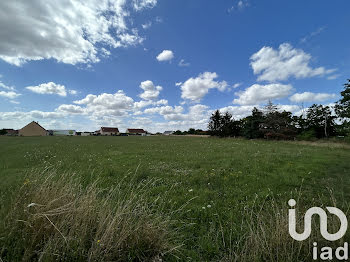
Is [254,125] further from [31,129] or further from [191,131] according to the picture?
[31,129]

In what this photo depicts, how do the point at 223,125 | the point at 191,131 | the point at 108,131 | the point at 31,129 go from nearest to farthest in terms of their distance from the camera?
the point at 223,125 → the point at 31,129 → the point at 191,131 → the point at 108,131

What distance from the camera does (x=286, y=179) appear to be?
5.84 metres

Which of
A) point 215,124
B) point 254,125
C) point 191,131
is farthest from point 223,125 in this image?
point 191,131

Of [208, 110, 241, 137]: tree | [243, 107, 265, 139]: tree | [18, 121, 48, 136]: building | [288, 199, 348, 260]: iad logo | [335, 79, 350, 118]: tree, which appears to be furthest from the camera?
[18, 121, 48, 136]: building

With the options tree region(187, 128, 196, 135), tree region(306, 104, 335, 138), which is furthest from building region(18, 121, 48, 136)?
tree region(306, 104, 335, 138)

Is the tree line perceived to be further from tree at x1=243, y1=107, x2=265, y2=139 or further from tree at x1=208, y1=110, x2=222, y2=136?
tree at x1=208, y1=110, x2=222, y2=136

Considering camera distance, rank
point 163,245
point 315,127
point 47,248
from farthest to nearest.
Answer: point 315,127, point 163,245, point 47,248

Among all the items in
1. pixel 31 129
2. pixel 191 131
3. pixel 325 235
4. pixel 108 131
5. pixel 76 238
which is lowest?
pixel 325 235

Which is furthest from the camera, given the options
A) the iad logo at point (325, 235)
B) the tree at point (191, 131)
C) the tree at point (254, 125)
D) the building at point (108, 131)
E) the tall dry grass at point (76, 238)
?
the building at point (108, 131)

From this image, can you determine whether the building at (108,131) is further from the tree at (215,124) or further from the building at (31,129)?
the tree at (215,124)

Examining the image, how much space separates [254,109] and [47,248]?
45.9 meters

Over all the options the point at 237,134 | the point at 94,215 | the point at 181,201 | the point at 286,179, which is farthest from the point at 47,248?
the point at 237,134

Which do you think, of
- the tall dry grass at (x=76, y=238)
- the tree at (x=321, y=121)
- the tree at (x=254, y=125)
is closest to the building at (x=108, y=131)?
the tree at (x=254, y=125)

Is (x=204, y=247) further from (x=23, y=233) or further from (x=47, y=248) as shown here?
(x=23, y=233)
